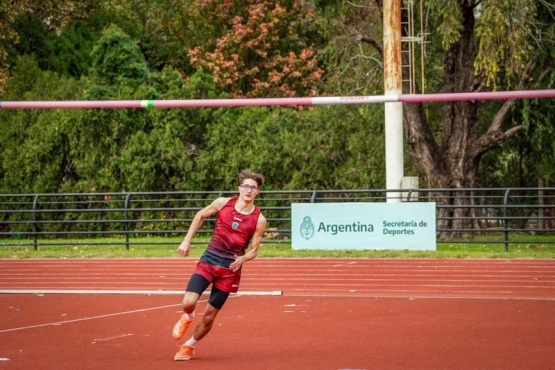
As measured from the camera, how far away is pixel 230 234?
10758 mm

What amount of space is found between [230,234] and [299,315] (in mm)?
3941

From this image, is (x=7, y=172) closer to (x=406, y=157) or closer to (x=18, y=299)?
(x=406, y=157)

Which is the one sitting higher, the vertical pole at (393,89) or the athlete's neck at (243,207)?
the vertical pole at (393,89)

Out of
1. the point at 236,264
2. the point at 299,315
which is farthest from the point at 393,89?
the point at 236,264

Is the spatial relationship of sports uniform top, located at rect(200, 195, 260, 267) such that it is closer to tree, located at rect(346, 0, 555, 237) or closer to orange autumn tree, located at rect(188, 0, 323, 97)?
tree, located at rect(346, 0, 555, 237)

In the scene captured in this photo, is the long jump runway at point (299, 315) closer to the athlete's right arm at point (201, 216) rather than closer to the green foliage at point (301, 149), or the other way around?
the athlete's right arm at point (201, 216)

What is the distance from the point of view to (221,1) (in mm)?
40656

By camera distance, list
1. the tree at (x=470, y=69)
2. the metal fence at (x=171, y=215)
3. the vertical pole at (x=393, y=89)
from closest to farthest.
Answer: the tree at (x=470, y=69) → the vertical pole at (x=393, y=89) → the metal fence at (x=171, y=215)

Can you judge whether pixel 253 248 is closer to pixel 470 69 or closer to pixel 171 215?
pixel 470 69


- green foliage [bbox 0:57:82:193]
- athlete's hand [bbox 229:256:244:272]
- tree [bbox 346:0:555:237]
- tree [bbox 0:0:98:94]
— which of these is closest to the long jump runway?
athlete's hand [bbox 229:256:244:272]

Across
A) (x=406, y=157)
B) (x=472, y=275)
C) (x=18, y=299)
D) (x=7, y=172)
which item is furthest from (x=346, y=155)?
(x=18, y=299)

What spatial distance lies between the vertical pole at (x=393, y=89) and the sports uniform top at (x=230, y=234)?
14.9 m

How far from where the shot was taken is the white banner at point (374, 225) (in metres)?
23.7

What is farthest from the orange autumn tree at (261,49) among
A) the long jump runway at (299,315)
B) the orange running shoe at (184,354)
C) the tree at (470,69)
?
the orange running shoe at (184,354)
